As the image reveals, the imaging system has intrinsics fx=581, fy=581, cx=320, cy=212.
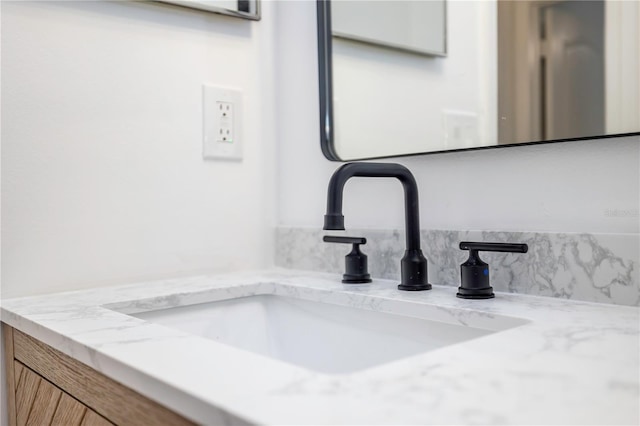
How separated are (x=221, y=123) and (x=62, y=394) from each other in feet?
2.00

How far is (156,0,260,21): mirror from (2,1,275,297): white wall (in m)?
0.02

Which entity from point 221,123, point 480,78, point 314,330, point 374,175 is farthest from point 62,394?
point 480,78

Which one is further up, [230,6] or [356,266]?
[230,6]

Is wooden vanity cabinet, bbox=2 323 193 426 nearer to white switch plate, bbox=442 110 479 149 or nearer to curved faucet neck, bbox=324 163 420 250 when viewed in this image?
curved faucet neck, bbox=324 163 420 250

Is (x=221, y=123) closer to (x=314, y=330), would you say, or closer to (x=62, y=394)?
(x=314, y=330)

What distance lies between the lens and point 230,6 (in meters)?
1.17

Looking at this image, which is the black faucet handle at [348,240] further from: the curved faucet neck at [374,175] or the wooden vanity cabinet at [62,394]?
the wooden vanity cabinet at [62,394]

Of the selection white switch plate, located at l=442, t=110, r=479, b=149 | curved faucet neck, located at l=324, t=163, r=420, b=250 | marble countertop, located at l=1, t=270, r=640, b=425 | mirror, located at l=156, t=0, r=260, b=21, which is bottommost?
marble countertop, located at l=1, t=270, r=640, b=425

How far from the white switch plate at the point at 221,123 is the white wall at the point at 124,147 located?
0.05 ft

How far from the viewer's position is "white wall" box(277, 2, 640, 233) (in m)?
0.75

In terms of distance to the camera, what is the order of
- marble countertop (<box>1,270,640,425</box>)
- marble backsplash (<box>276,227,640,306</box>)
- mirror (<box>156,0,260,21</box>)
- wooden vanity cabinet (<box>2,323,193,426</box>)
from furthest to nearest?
mirror (<box>156,0,260,21</box>) < marble backsplash (<box>276,227,640,306</box>) < wooden vanity cabinet (<box>2,323,193,426</box>) < marble countertop (<box>1,270,640,425</box>)

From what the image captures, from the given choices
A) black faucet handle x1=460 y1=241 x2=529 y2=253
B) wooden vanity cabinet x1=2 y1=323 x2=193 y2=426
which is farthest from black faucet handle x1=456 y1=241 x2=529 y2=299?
wooden vanity cabinet x1=2 y1=323 x2=193 y2=426

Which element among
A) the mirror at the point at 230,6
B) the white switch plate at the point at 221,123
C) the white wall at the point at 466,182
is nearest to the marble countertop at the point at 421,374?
the white wall at the point at 466,182

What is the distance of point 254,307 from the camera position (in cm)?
103
